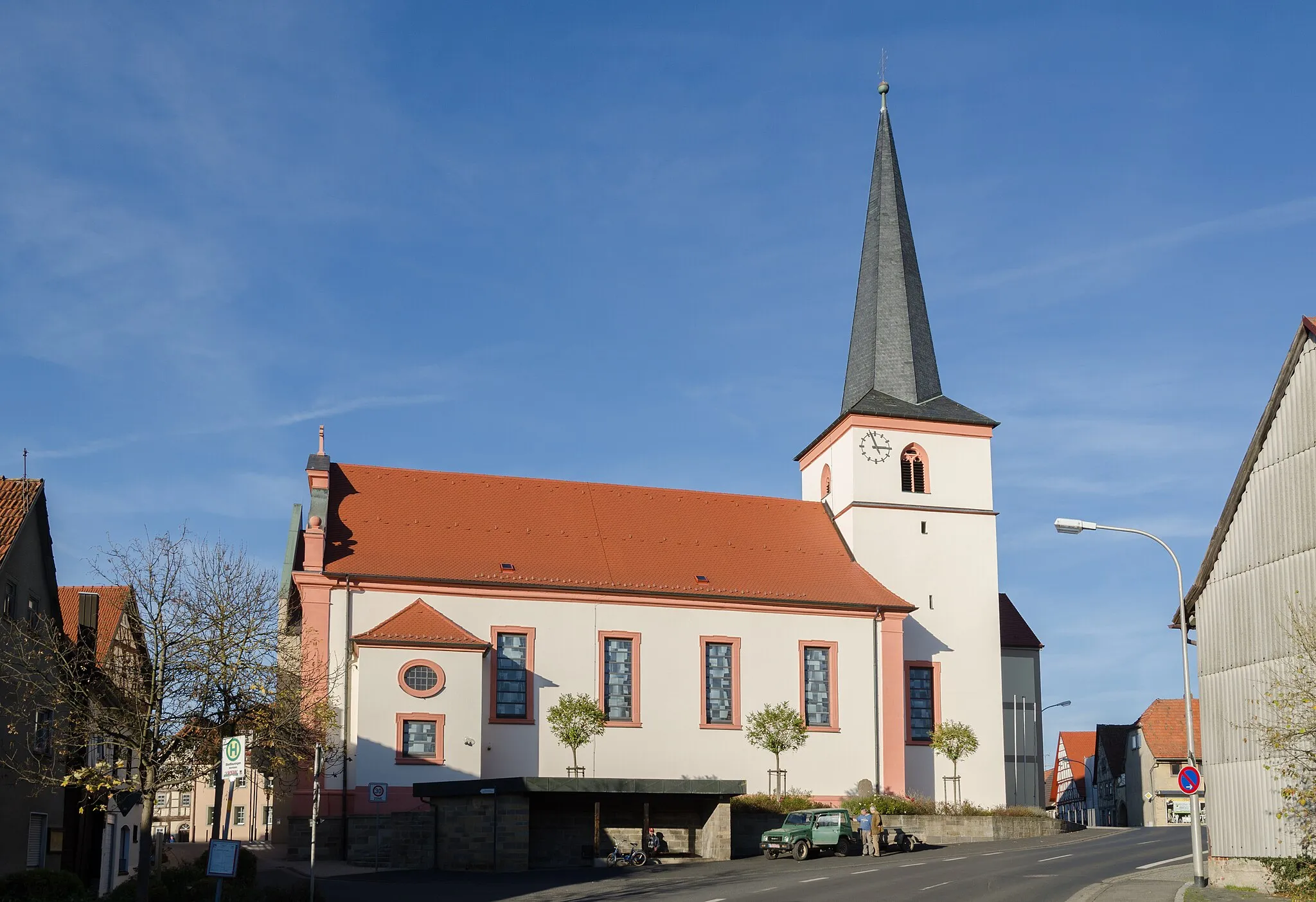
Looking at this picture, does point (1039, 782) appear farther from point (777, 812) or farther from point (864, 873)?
point (864, 873)

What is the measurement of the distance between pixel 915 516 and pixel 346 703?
788 inches

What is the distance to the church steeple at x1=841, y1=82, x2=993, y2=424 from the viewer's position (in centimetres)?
4841

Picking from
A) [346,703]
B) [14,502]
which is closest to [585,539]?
[346,703]

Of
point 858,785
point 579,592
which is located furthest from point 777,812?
point 579,592

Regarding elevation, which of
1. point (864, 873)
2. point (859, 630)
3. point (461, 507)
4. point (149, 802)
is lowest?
point (864, 873)

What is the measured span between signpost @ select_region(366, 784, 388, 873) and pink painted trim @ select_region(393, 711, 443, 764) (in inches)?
44.0

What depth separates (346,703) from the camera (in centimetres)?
3831

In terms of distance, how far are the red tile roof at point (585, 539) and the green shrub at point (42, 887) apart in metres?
14.6

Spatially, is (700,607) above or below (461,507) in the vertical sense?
below

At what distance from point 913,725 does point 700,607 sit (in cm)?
813

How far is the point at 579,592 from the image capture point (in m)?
41.9

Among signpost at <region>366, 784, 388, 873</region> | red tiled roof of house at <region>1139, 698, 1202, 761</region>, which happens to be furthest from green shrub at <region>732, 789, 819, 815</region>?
red tiled roof of house at <region>1139, 698, 1202, 761</region>

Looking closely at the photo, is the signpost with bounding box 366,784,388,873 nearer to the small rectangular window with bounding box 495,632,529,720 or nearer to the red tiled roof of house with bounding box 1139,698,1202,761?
the small rectangular window with bounding box 495,632,529,720

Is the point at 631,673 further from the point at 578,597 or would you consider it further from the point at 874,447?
the point at 874,447
